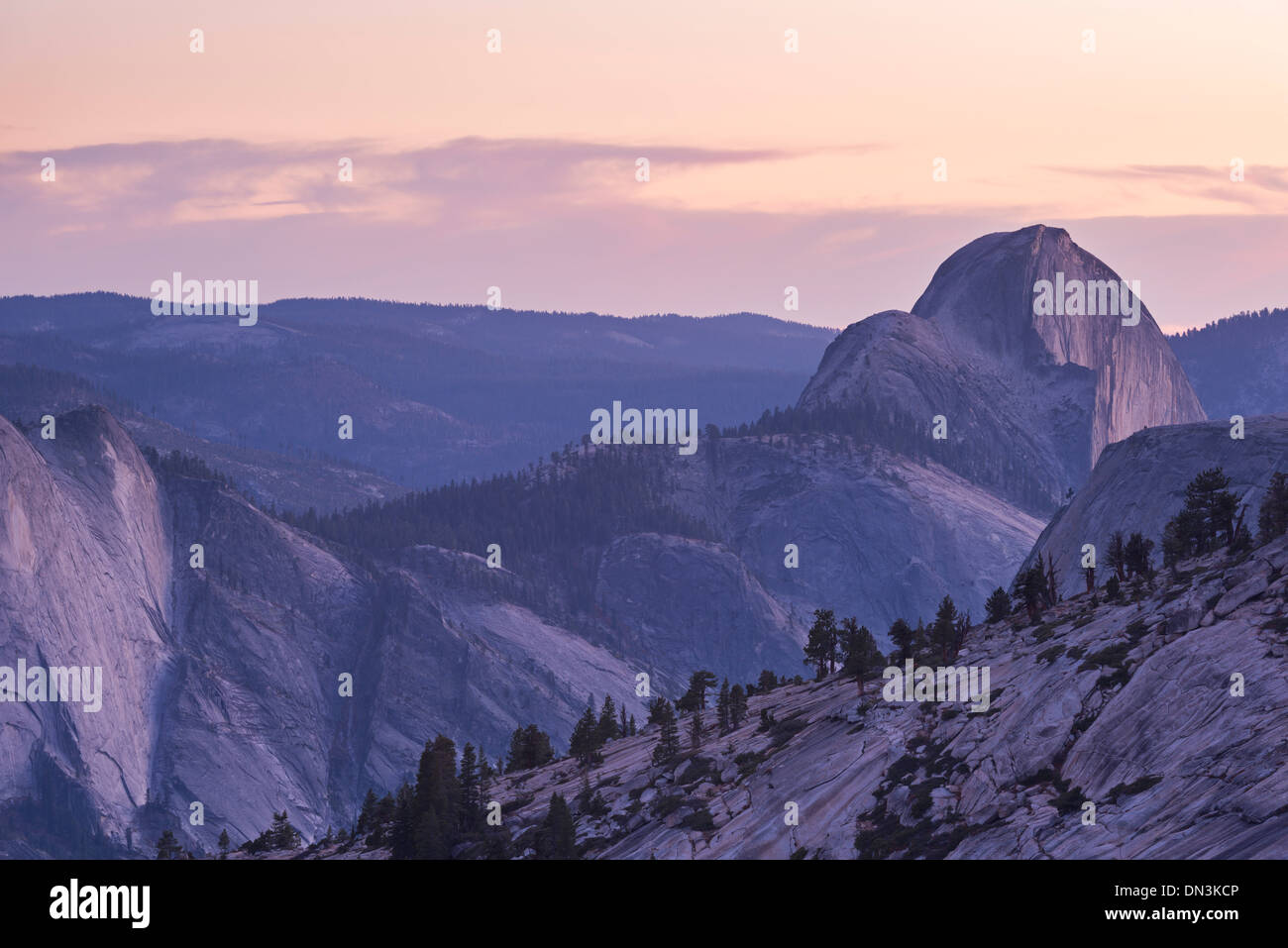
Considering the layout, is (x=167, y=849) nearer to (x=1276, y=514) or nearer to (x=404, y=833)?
(x=404, y=833)

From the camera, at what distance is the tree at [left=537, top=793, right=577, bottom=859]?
4380 inches

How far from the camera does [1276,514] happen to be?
114 meters

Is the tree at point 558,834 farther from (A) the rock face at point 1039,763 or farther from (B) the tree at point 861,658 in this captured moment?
(B) the tree at point 861,658

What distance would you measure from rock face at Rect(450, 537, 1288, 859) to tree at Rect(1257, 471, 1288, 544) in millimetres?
3653

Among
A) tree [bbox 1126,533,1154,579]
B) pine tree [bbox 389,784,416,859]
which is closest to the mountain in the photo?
pine tree [bbox 389,784,416,859]

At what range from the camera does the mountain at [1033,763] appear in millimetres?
80188

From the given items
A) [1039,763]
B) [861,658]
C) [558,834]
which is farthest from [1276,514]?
[558,834]

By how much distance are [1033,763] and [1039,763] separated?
325mm
